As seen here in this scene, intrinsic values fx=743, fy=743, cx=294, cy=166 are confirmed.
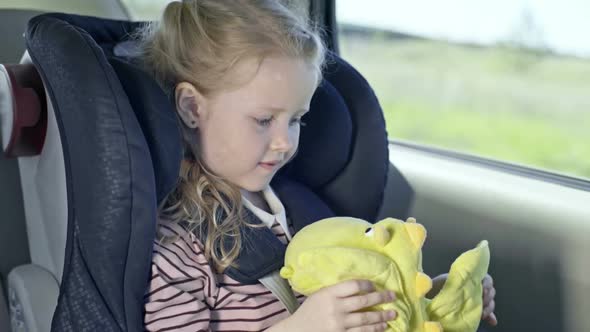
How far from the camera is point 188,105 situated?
→ 1277 mm

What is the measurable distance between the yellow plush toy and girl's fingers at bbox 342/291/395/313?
0.07 ft

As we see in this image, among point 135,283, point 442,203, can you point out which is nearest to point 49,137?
point 135,283

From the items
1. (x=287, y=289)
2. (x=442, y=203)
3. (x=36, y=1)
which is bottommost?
(x=442, y=203)

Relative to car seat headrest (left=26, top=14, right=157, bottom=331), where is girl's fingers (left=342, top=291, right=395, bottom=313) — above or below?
below

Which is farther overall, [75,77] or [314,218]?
[314,218]

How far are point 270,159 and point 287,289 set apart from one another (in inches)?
8.9

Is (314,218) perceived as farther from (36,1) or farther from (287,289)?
(36,1)

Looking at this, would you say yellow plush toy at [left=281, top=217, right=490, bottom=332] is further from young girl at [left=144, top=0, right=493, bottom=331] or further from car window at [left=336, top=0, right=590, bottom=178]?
car window at [left=336, top=0, right=590, bottom=178]

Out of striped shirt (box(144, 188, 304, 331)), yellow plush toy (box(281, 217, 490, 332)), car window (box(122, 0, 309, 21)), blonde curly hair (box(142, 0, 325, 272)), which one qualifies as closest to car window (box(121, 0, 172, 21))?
car window (box(122, 0, 309, 21))

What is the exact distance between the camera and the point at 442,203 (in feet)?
5.71

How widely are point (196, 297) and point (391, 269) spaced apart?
0.31 m

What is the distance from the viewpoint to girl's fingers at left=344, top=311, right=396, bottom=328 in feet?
3.50

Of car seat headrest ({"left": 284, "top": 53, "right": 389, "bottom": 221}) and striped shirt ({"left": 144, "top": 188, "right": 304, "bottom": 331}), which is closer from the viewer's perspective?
striped shirt ({"left": 144, "top": 188, "right": 304, "bottom": 331})

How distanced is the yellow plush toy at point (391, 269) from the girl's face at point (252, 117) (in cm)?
16
